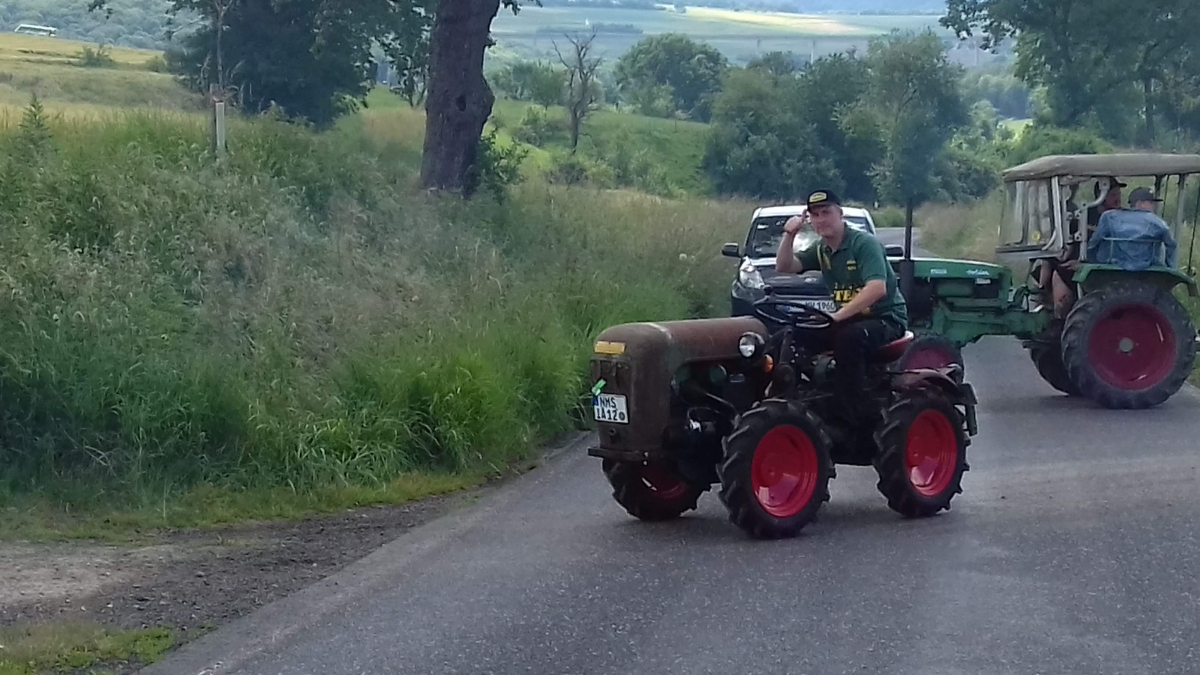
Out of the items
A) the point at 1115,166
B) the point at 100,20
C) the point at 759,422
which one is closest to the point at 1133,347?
the point at 1115,166

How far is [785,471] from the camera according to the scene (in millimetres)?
9484

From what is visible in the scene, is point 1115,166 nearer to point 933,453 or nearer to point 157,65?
point 933,453

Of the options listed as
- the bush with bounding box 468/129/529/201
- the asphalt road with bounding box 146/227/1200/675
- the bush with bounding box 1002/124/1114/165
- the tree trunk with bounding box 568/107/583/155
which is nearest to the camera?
the asphalt road with bounding box 146/227/1200/675

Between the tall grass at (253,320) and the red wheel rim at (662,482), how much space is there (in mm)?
2209

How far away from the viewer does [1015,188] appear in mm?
16938

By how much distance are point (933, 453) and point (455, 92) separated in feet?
45.4

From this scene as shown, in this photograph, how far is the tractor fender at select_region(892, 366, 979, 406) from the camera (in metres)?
10.0

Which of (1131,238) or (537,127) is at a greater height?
(537,127)

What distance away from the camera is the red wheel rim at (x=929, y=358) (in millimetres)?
14680

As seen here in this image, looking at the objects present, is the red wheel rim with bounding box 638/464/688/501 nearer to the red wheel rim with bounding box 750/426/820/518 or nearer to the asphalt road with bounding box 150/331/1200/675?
the asphalt road with bounding box 150/331/1200/675

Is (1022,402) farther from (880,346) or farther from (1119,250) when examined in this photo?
(880,346)

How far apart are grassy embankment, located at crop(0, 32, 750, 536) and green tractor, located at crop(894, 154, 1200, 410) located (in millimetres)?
3297

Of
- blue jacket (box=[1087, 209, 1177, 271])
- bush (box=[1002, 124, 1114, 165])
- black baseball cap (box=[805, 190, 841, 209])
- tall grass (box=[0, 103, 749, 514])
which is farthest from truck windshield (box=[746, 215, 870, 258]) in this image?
bush (box=[1002, 124, 1114, 165])

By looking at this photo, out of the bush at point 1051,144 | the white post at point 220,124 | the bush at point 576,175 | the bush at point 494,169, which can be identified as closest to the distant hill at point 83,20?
the bush at point 576,175
